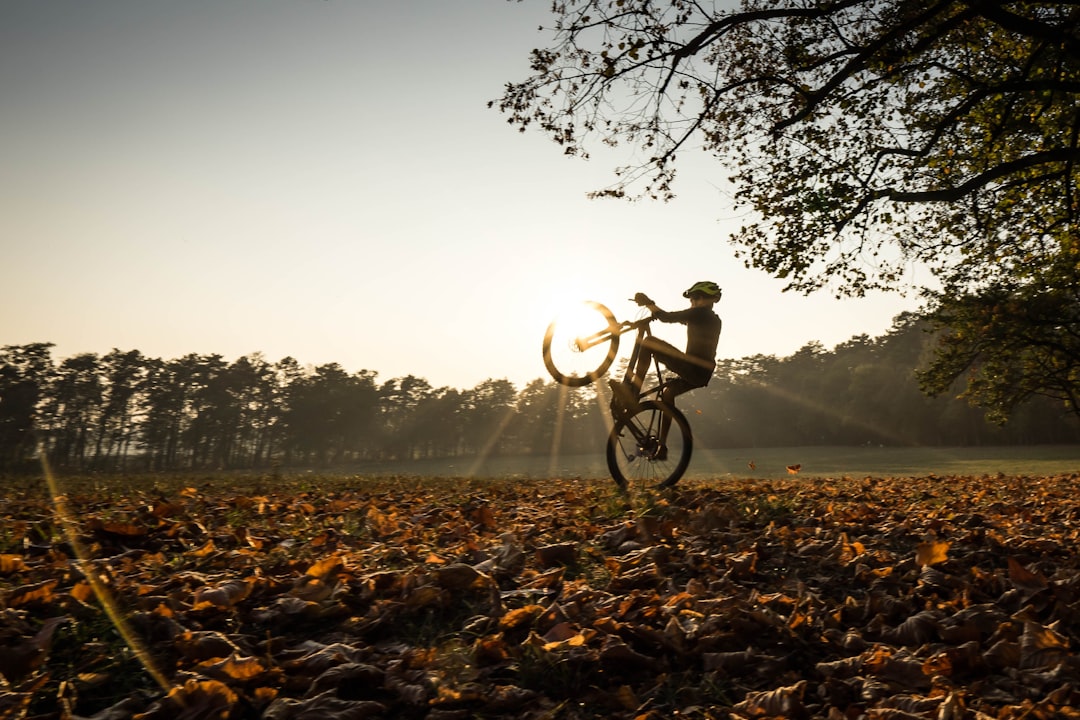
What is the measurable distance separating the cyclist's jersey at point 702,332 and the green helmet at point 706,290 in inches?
8.6

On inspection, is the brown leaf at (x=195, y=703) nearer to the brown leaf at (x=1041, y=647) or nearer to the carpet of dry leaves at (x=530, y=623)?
the carpet of dry leaves at (x=530, y=623)

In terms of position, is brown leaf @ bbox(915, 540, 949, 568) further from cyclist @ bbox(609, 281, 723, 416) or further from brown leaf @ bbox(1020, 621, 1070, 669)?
cyclist @ bbox(609, 281, 723, 416)

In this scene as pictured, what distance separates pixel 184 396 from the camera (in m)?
92.4

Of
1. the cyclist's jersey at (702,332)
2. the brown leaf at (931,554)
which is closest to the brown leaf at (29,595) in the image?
the brown leaf at (931,554)

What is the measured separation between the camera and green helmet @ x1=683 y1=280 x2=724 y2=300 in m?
8.45

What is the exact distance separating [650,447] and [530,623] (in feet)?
18.4

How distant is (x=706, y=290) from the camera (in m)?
8.45

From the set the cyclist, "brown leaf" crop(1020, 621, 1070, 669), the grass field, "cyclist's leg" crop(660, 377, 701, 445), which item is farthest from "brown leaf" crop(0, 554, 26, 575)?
the grass field

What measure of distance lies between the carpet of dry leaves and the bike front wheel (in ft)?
9.64

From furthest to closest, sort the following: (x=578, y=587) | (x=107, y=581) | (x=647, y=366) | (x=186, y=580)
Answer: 1. (x=647, y=366)
2. (x=578, y=587)
3. (x=186, y=580)
4. (x=107, y=581)

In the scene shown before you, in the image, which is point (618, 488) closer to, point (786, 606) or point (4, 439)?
point (786, 606)

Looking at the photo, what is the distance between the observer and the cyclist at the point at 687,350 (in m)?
8.32

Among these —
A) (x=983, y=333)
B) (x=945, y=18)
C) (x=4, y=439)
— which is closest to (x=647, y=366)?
(x=945, y=18)

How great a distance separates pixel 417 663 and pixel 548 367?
6594 mm
